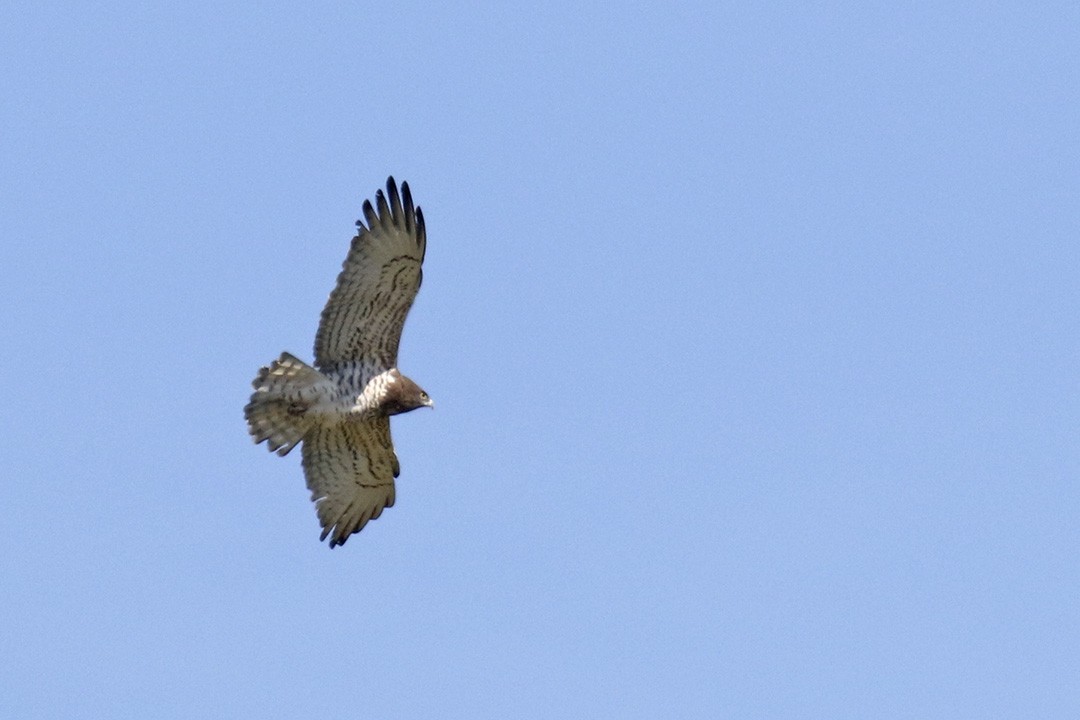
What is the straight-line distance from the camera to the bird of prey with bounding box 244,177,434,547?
1805cm

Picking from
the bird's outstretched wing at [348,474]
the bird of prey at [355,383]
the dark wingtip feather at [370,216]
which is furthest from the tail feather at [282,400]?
the dark wingtip feather at [370,216]

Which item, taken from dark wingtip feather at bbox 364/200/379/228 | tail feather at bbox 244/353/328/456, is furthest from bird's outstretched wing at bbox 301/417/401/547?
dark wingtip feather at bbox 364/200/379/228

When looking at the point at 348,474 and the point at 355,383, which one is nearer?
the point at 355,383

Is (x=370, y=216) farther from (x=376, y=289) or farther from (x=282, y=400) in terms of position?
(x=282, y=400)

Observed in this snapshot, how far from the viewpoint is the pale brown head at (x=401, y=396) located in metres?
18.6

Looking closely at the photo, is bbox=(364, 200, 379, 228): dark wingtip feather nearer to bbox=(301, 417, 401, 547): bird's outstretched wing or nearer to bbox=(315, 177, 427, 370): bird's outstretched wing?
bbox=(315, 177, 427, 370): bird's outstretched wing

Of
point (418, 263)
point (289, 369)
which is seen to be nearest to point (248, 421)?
point (289, 369)

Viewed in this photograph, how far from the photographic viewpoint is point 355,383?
1856cm

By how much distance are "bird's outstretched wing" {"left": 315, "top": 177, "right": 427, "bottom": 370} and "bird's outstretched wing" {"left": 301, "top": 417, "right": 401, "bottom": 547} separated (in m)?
0.87

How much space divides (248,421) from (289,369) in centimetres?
64

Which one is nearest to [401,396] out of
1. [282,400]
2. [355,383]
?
[355,383]

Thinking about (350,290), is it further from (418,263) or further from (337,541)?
(337,541)

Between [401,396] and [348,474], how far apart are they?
46.3 inches

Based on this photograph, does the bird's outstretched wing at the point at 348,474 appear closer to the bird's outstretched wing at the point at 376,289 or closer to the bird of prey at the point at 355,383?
the bird of prey at the point at 355,383
